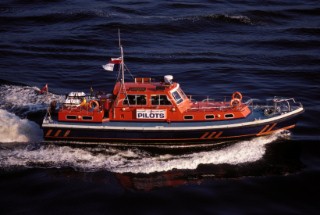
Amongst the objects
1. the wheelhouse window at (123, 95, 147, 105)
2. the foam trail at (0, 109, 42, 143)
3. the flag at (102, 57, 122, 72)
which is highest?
the flag at (102, 57, 122, 72)

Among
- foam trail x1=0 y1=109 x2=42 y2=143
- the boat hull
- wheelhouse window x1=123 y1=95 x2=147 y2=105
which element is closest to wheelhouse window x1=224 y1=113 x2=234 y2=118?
the boat hull

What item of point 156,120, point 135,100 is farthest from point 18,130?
point 156,120

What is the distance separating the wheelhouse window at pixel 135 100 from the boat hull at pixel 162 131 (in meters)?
0.95

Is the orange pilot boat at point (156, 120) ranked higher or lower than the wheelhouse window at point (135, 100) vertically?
lower

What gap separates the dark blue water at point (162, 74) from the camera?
54.2 feet

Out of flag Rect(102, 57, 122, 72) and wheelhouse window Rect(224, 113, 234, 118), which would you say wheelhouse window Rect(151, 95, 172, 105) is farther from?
wheelhouse window Rect(224, 113, 234, 118)

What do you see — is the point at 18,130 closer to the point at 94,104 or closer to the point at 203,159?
the point at 94,104

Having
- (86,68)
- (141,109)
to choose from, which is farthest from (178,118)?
(86,68)

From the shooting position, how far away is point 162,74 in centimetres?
3069

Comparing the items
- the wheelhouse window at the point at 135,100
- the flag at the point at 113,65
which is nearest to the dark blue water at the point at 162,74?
the wheelhouse window at the point at 135,100

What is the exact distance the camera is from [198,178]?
58.6 ft

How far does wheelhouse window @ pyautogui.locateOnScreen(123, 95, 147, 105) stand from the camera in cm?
1952

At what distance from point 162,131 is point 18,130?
7393 millimetres

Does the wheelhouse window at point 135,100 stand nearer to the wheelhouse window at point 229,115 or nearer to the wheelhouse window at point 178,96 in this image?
the wheelhouse window at point 178,96
